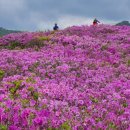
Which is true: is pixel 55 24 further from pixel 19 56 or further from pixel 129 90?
pixel 129 90

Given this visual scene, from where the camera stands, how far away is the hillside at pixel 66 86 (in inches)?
541

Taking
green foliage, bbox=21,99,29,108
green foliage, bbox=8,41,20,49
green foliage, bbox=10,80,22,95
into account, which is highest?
green foliage, bbox=8,41,20,49

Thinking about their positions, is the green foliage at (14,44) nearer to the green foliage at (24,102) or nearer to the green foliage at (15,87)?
the green foliage at (15,87)

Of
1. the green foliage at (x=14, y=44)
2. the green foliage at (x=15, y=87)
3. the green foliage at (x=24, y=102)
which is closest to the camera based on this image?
the green foliage at (x=24, y=102)

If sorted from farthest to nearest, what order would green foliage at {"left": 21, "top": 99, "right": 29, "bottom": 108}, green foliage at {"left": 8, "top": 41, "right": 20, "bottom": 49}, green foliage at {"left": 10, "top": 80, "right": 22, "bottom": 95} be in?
green foliage at {"left": 8, "top": 41, "right": 20, "bottom": 49} → green foliage at {"left": 10, "top": 80, "right": 22, "bottom": 95} → green foliage at {"left": 21, "top": 99, "right": 29, "bottom": 108}

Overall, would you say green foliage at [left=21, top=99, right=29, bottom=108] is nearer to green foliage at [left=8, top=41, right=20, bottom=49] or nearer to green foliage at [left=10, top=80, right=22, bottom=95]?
green foliage at [left=10, top=80, right=22, bottom=95]

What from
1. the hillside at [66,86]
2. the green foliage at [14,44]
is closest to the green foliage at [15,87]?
the hillside at [66,86]

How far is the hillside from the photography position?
13.8 metres

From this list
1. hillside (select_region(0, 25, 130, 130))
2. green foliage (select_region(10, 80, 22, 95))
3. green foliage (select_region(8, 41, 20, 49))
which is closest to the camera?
hillside (select_region(0, 25, 130, 130))

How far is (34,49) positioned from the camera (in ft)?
112

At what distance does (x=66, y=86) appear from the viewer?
2016 cm

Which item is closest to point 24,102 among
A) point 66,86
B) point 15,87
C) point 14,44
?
point 15,87

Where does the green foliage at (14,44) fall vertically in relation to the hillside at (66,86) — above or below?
above

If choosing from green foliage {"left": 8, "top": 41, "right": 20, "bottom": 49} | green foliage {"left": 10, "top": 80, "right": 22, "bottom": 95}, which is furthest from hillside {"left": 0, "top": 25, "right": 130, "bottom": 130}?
green foliage {"left": 8, "top": 41, "right": 20, "bottom": 49}
